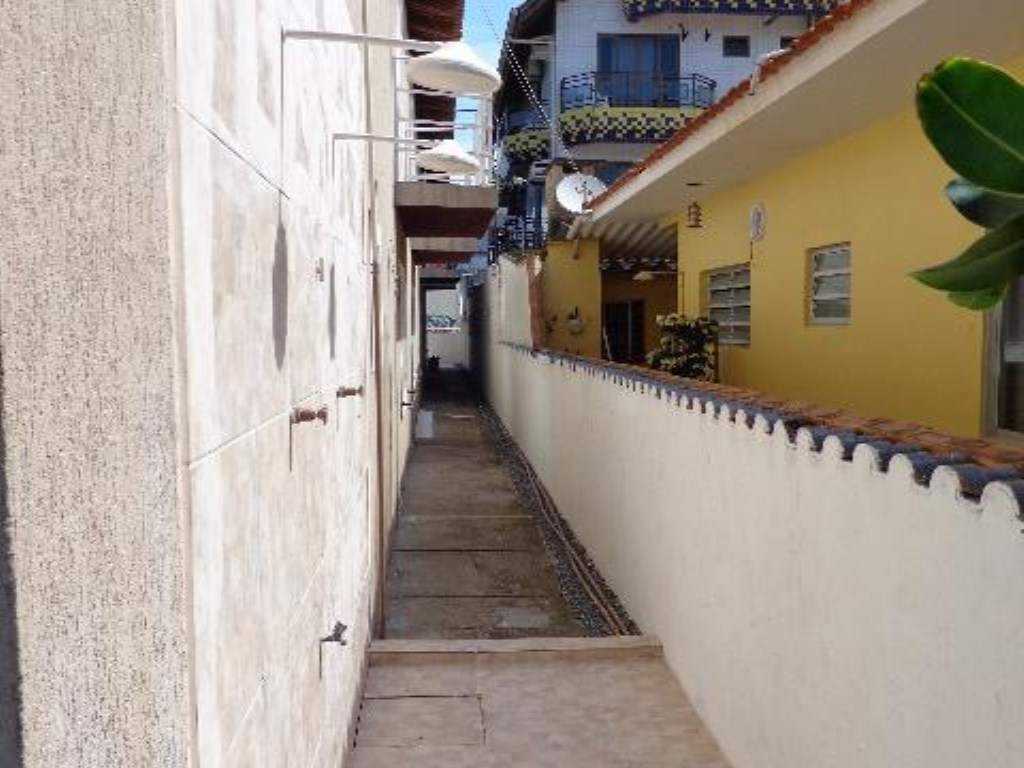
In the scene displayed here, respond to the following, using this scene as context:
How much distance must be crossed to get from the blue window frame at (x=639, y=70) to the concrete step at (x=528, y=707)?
23.4 meters

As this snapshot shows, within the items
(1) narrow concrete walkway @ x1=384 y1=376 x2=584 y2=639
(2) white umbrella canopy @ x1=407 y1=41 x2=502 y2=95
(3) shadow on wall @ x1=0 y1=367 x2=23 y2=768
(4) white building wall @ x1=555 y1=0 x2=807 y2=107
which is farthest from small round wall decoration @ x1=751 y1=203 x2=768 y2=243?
(4) white building wall @ x1=555 y1=0 x2=807 y2=107

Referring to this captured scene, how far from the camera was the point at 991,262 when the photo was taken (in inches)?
90.1

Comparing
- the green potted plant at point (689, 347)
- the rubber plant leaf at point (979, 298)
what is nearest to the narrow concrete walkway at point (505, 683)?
the green potted plant at point (689, 347)

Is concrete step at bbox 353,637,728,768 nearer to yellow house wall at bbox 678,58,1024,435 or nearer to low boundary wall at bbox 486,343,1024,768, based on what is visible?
low boundary wall at bbox 486,343,1024,768

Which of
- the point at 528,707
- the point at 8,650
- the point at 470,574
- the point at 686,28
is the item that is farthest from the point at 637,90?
the point at 8,650

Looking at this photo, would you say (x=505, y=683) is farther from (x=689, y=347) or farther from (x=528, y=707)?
(x=689, y=347)

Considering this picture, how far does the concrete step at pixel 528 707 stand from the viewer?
17.8 feet

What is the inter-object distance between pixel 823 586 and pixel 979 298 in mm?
1892

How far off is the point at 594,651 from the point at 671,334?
17.3ft

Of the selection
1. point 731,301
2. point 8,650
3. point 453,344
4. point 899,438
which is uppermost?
point 731,301

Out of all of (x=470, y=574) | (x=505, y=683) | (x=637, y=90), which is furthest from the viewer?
(x=637, y=90)

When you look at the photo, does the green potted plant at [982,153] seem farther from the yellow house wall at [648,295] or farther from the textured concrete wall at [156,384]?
the yellow house wall at [648,295]

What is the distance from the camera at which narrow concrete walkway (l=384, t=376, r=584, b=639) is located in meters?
8.09

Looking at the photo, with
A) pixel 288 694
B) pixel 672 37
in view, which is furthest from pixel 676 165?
pixel 672 37
